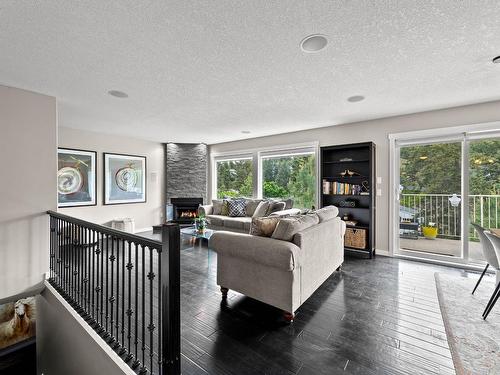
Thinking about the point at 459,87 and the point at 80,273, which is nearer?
the point at 80,273

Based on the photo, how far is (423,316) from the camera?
7.36ft

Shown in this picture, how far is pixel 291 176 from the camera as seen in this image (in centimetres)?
559

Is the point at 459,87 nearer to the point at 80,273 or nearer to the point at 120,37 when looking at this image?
the point at 120,37

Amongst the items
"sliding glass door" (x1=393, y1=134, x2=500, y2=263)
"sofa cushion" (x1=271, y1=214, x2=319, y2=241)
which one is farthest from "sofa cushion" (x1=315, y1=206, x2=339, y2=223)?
"sliding glass door" (x1=393, y1=134, x2=500, y2=263)

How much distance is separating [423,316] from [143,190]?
613 centimetres

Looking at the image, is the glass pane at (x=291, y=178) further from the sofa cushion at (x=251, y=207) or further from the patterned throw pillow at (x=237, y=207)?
the patterned throw pillow at (x=237, y=207)

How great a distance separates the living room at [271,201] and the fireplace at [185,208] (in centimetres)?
132

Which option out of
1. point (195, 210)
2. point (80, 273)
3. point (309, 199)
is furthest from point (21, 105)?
point (309, 199)

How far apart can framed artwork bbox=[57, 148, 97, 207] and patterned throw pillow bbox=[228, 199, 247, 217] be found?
309cm

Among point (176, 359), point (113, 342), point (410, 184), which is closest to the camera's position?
point (176, 359)

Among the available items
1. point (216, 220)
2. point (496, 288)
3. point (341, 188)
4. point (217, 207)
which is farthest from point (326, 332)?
point (217, 207)

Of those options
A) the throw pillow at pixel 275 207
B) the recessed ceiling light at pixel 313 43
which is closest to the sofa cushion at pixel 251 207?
the throw pillow at pixel 275 207

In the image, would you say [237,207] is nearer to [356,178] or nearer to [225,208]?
[225,208]

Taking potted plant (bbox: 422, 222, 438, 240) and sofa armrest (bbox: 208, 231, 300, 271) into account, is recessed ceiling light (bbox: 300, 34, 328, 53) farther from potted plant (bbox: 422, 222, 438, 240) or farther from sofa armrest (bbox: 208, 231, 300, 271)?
potted plant (bbox: 422, 222, 438, 240)
